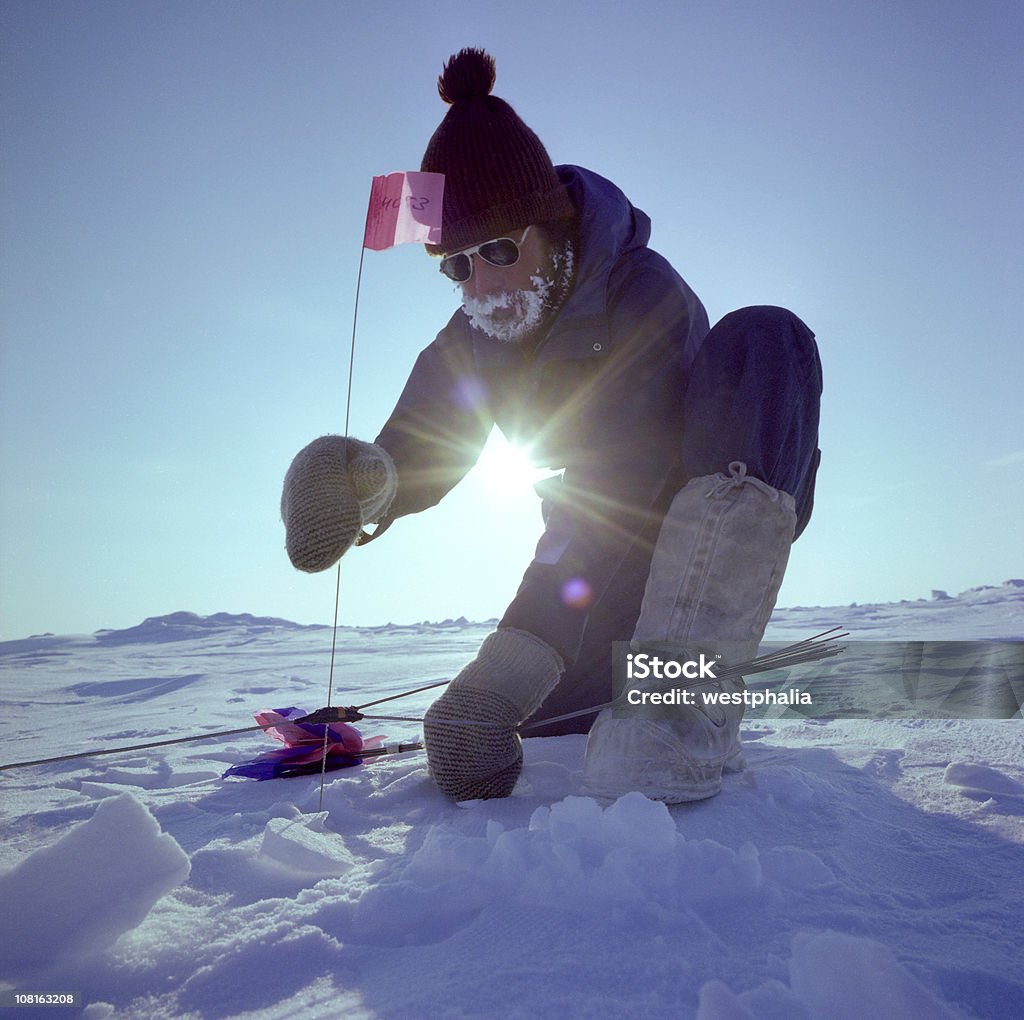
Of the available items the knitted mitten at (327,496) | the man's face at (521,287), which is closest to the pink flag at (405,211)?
the man's face at (521,287)

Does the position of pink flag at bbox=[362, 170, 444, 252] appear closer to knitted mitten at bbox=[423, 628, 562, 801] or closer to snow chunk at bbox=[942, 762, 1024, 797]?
knitted mitten at bbox=[423, 628, 562, 801]

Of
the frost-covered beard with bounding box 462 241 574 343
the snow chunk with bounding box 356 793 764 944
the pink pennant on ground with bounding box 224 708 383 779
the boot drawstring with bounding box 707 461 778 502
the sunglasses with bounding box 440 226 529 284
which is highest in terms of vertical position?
the sunglasses with bounding box 440 226 529 284

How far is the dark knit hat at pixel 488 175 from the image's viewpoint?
4.64ft

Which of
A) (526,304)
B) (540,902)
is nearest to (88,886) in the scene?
(540,902)

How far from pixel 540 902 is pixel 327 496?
2.41ft

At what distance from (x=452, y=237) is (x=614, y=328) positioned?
0.41 m

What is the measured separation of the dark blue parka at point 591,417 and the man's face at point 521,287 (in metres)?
0.05

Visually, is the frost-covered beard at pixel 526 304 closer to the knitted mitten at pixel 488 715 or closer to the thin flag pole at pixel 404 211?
the thin flag pole at pixel 404 211

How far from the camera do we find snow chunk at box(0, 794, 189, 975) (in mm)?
527

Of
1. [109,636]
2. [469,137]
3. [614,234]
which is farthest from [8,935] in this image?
[109,636]

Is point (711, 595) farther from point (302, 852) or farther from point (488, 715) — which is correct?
point (302, 852)

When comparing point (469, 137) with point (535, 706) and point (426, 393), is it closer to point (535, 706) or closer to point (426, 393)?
point (426, 393)

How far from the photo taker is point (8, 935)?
531mm

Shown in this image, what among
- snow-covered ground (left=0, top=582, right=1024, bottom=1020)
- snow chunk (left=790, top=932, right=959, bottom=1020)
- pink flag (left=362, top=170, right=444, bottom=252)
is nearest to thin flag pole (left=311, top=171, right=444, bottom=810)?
pink flag (left=362, top=170, right=444, bottom=252)
